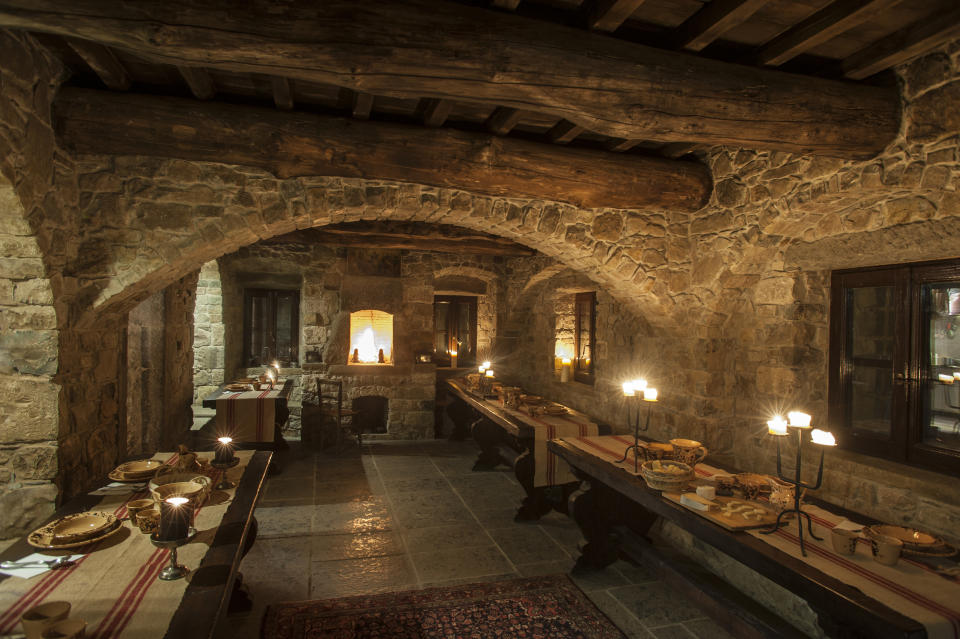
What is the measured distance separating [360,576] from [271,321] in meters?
5.73

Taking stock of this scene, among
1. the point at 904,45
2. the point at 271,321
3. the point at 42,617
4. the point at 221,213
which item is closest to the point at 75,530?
the point at 42,617

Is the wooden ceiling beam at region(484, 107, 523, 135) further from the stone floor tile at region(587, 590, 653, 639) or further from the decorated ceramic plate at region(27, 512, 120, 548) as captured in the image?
the stone floor tile at region(587, 590, 653, 639)

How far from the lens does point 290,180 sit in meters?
3.54

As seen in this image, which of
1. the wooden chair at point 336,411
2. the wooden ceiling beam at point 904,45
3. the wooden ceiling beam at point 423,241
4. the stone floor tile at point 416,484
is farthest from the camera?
the wooden chair at point 336,411

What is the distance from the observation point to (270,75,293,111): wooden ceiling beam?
288 cm

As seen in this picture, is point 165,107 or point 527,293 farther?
point 527,293

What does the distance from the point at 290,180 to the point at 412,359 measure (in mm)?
4846

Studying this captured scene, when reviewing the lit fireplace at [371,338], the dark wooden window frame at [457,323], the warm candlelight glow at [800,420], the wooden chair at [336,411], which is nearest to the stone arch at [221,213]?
the warm candlelight glow at [800,420]

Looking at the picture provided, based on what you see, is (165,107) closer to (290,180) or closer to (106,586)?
(290,180)

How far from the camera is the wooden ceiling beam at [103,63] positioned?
2520 millimetres

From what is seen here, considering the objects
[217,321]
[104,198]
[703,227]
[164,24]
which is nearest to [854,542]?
[703,227]

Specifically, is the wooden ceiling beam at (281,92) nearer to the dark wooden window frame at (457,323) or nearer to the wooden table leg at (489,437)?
the wooden table leg at (489,437)

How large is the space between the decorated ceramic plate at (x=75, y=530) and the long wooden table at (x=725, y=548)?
2565 millimetres

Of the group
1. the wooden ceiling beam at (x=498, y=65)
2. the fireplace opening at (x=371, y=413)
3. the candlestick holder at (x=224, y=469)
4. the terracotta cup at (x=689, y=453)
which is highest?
the wooden ceiling beam at (x=498, y=65)
